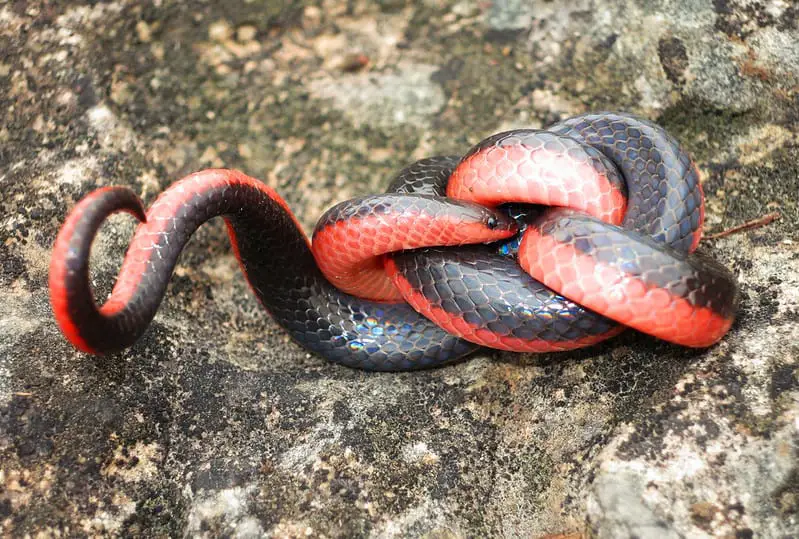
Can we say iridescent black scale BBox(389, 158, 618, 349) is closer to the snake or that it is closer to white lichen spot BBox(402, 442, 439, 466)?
the snake

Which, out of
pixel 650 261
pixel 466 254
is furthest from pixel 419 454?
pixel 650 261

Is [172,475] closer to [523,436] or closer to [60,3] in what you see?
[523,436]

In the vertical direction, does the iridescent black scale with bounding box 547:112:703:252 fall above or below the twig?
above

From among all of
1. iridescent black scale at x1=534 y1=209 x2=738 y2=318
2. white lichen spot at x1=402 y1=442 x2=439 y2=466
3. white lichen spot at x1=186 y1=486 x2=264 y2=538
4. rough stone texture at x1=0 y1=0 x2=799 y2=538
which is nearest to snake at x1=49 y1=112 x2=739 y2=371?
iridescent black scale at x1=534 y1=209 x2=738 y2=318

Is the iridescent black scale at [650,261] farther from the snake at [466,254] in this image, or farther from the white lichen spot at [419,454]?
the white lichen spot at [419,454]

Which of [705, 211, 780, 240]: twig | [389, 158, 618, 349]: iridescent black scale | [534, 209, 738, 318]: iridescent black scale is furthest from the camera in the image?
[705, 211, 780, 240]: twig

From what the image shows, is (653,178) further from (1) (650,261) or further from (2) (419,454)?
(2) (419,454)

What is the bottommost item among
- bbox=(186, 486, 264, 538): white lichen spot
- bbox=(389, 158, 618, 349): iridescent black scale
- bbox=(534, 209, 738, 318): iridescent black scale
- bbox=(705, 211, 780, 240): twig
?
bbox=(186, 486, 264, 538): white lichen spot
